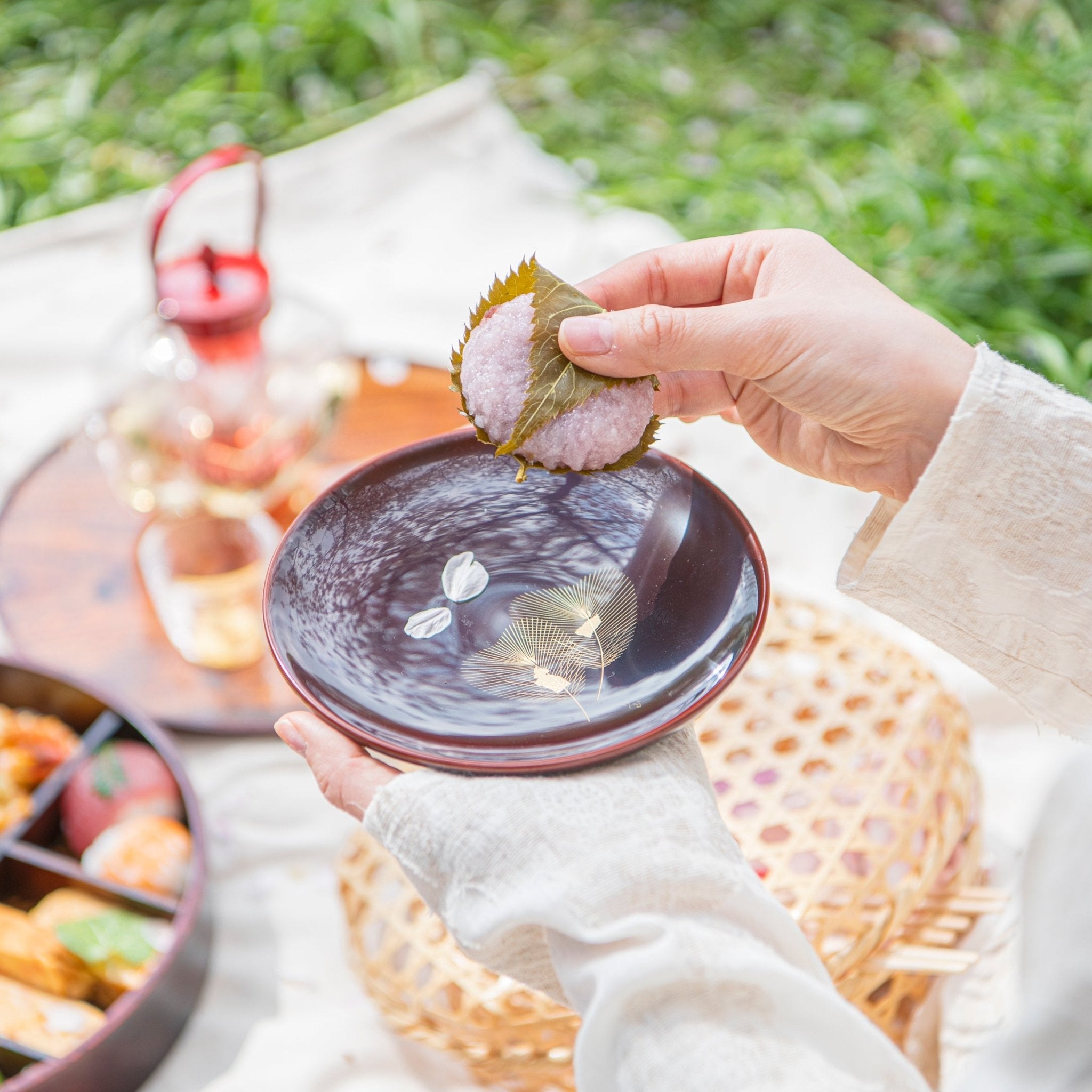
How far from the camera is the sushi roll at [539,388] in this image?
108cm

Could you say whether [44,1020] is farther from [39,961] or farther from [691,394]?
[691,394]

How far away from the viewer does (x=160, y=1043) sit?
4.66 feet

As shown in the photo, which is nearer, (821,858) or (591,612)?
(591,612)

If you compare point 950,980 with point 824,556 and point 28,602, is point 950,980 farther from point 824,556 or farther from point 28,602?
point 28,602

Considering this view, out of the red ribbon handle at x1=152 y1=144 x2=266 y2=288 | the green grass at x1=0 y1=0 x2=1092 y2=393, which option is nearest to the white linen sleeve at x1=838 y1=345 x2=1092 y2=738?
the red ribbon handle at x1=152 y1=144 x2=266 y2=288

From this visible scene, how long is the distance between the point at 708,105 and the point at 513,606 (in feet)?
10.4

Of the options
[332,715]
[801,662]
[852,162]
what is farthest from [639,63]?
[332,715]

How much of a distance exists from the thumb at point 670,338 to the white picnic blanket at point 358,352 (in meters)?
0.82

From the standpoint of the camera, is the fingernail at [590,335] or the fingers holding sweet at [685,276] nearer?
the fingernail at [590,335]

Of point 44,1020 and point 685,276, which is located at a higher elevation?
point 685,276

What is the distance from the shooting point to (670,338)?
106 cm

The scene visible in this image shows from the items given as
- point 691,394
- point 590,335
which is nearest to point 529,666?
point 590,335

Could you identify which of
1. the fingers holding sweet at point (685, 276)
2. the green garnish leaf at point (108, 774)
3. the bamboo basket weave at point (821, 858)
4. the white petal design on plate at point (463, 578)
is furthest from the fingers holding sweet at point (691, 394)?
the green garnish leaf at point (108, 774)

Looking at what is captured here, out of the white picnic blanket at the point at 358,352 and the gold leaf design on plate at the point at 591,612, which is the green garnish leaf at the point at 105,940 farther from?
the gold leaf design on plate at the point at 591,612
